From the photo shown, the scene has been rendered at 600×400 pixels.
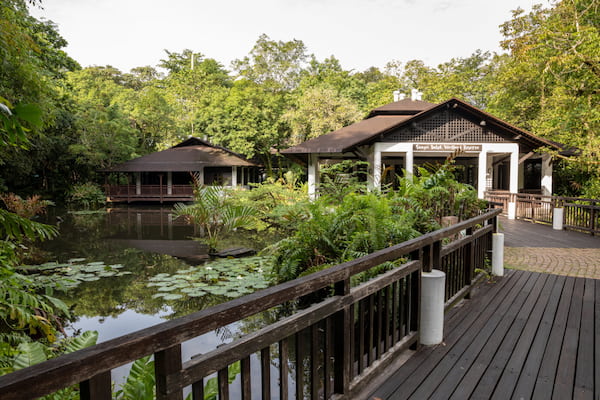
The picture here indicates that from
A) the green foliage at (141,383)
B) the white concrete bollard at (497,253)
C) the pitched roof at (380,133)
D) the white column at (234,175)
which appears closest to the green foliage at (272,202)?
the pitched roof at (380,133)

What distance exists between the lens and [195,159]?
2798cm

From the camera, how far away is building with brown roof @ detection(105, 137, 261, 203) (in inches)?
1080

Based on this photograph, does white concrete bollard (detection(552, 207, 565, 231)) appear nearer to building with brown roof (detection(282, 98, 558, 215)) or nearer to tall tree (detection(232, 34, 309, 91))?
building with brown roof (detection(282, 98, 558, 215))

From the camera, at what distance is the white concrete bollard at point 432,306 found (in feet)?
11.3

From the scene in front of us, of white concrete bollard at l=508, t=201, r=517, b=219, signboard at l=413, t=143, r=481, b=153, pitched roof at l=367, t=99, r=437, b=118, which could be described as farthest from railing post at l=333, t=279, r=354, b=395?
pitched roof at l=367, t=99, r=437, b=118

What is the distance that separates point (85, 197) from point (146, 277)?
68.5ft

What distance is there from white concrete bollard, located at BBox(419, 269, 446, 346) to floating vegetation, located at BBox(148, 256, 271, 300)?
12.8 ft

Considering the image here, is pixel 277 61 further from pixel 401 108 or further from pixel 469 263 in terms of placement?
pixel 469 263

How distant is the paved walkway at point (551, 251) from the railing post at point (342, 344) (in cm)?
560

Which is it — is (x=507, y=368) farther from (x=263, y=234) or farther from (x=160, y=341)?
(x=263, y=234)

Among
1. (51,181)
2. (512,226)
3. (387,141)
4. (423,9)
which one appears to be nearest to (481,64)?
(423,9)

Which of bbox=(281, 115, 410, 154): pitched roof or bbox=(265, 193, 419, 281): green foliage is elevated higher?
bbox=(281, 115, 410, 154): pitched roof

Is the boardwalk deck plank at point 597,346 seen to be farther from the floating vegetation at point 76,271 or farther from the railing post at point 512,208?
the railing post at point 512,208

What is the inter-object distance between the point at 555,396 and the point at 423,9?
23.8 meters
